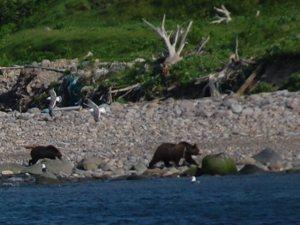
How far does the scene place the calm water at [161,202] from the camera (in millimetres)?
21734

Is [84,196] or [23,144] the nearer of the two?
[84,196]

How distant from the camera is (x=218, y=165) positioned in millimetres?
26953

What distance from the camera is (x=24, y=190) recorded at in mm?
26969

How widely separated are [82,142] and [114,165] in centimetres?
361

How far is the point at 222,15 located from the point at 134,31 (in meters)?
3.90

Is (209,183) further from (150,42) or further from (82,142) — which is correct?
(150,42)

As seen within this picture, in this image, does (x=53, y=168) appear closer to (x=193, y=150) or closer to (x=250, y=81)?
(x=193, y=150)

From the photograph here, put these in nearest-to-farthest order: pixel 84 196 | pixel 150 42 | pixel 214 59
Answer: pixel 84 196 → pixel 214 59 → pixel 150 42

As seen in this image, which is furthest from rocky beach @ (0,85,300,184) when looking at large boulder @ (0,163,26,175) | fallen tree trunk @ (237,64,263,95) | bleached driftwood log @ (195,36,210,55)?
bleached driftwood log @ (195,36,210,55)

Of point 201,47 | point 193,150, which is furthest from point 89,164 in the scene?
point 201,47

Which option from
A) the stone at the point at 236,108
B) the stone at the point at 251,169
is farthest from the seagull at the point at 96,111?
the stone at the point at 251,169

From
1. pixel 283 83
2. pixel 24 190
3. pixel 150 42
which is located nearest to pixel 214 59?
pixel 283 83

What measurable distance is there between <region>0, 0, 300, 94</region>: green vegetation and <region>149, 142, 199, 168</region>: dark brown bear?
11297 mm

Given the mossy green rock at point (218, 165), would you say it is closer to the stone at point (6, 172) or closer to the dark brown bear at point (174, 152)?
the dark brown bear at point (174, 152)
